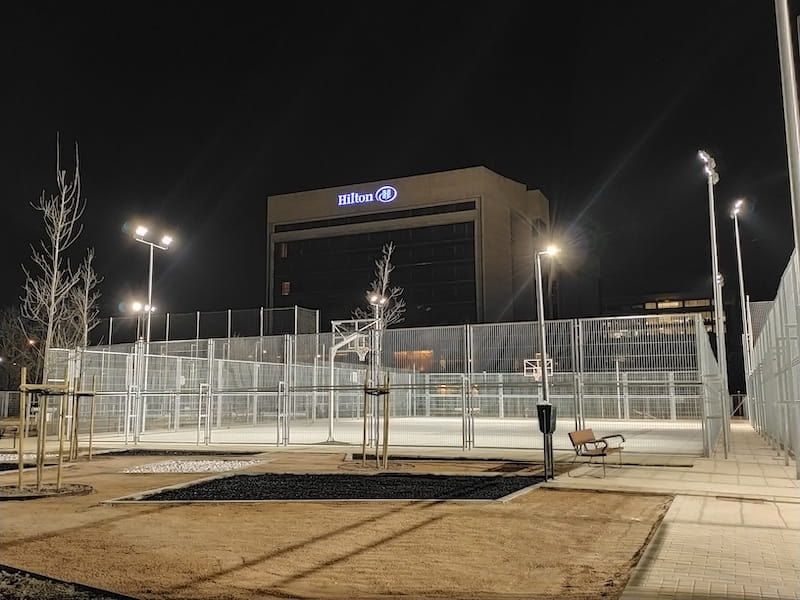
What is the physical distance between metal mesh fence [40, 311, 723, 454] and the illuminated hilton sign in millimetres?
51711

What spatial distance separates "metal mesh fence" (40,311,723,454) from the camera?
19.8 m

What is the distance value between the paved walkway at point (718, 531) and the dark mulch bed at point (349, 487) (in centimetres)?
134

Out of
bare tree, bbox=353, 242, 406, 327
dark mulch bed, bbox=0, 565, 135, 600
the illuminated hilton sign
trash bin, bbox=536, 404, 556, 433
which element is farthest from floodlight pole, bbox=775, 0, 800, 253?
the illuminated hilton sign

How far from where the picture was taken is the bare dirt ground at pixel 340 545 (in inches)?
237

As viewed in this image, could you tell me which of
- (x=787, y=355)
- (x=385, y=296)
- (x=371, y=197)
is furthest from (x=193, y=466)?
(x=371, y=197)

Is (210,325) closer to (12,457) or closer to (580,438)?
(12,457)

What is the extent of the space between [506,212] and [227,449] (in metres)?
66.9

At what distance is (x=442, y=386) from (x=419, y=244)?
63.8 metres

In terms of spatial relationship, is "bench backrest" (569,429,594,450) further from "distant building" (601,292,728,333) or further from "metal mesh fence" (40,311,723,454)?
"distant building" (601,292,728,333)

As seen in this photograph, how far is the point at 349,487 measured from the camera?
12.1m

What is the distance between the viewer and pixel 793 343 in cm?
1366

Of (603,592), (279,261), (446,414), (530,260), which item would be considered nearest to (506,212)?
(530,260)

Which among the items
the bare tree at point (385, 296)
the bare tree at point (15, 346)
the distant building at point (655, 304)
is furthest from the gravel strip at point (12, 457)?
the distant building at point (655, 304)

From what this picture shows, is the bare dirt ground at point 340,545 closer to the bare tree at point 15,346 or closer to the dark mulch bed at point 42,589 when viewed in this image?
the dark mulch bed at point 42,589
